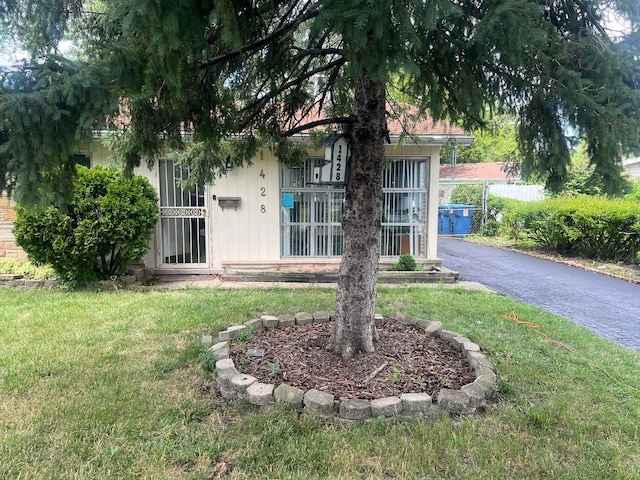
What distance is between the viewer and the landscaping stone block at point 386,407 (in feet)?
8.57

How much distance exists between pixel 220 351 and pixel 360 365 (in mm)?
1183

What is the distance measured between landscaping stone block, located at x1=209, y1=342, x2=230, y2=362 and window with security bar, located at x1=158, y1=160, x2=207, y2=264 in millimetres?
4439

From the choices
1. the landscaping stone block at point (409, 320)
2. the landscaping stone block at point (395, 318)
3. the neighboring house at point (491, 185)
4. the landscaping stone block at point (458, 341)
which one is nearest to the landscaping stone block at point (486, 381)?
the landscaping stone block at point (458, 341)

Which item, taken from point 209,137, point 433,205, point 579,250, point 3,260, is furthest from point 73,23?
point 579,250

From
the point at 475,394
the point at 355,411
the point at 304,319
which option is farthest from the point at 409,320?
the point at 355,411

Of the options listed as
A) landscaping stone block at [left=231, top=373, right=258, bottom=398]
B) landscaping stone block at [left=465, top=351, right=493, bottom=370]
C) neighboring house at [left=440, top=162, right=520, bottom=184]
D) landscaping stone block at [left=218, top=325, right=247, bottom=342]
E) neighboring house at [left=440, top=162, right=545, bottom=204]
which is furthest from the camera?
neighboring house at [left=440, top=162, right=520, bottom=184]

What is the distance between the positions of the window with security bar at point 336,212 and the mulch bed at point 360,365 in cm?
409

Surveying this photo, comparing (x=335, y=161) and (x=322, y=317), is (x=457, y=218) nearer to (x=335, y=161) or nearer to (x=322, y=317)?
(x=322, y=317)

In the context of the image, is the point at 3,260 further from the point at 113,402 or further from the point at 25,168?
the point at 25,168

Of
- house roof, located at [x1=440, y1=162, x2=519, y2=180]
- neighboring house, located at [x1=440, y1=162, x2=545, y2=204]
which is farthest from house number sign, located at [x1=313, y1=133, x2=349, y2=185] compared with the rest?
house roof, located at [x1=440, y1=162, x2=519, y2=180]

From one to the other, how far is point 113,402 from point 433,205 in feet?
21.4

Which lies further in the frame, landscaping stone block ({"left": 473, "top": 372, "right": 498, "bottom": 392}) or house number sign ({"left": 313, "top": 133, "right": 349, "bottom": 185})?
house number sign ({"left": 313, "top": 133, "right": 349, "bottom": 185})

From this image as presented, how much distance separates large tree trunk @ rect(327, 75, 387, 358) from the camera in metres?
3.23

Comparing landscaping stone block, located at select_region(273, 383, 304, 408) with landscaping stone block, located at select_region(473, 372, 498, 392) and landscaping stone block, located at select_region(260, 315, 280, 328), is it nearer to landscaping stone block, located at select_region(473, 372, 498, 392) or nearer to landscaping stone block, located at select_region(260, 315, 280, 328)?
landscaping stone block, located at select_region(473, 372, 498, 392)
